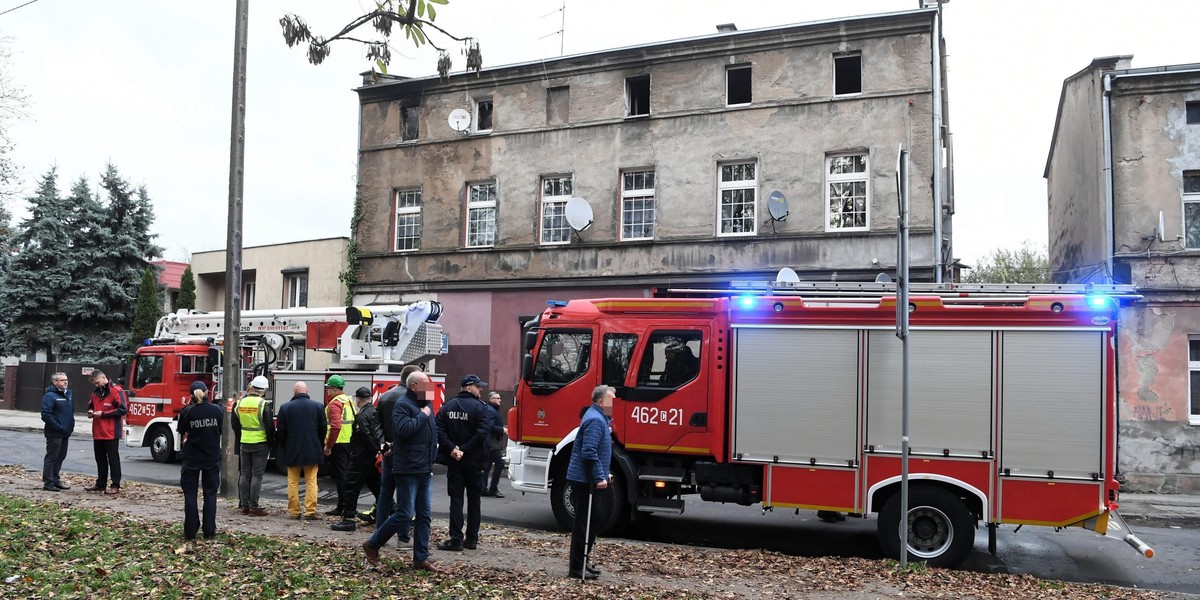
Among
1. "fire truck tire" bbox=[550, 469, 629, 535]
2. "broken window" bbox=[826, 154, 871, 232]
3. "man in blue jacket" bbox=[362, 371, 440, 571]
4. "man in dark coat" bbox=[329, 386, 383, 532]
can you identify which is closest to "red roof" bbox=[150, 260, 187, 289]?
"broken window" bbox=[826, 154, 871, 232]

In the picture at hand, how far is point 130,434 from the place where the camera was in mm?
18234

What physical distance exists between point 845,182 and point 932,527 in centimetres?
1197

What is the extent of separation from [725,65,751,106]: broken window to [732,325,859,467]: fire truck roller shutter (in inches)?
484

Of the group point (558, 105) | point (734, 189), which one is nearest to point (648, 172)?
point (734, 189)

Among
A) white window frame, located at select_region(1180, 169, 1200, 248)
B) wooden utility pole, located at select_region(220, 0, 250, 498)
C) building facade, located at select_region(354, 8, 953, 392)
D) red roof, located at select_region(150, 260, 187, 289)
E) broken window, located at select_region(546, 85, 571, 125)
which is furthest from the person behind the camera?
red roof, located at select_region(150, 260, 187, 289)

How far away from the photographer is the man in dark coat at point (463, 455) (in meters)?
9.06

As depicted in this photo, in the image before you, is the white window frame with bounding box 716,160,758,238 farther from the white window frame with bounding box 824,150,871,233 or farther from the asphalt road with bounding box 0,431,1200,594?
the asphalt road with bounding box 0,431,1200,594

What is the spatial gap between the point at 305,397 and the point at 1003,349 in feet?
26.4

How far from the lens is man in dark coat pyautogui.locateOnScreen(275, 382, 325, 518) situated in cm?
1114

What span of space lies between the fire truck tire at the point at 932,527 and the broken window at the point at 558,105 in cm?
1570

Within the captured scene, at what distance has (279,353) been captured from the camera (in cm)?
1800

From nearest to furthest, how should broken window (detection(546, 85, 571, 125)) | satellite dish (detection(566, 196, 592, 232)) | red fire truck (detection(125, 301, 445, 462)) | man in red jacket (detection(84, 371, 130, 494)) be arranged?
man in red jacket (detection(84, 371, 130, 494)) → red fire truck (detection(125, 301, 445, 462)) → satellite dish (detection(566, 196, 592, 232)) → broken window (detection(546, 85, 571, 125))

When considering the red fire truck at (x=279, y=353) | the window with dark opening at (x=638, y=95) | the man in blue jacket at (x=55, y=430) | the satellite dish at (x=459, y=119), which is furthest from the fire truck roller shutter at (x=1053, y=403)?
the satellite dish at (x=459, y=119)

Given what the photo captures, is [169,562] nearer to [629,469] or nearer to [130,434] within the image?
[629,469]
